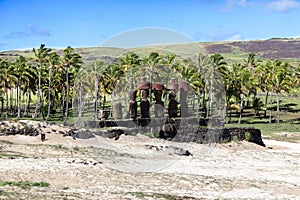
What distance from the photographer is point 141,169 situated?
29.9 m

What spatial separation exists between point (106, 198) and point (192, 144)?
2376 centimetres

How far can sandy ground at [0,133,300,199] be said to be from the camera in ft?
75.3

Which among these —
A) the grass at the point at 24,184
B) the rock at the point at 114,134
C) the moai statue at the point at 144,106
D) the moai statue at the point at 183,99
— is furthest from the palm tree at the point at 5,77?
the grass at the point at 24,184

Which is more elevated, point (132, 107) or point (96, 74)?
point (96, 74)

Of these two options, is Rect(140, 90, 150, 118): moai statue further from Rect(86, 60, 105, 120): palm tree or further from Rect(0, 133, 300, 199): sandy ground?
Rect(86, 60, 105, 120): palm tree

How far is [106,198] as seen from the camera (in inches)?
789

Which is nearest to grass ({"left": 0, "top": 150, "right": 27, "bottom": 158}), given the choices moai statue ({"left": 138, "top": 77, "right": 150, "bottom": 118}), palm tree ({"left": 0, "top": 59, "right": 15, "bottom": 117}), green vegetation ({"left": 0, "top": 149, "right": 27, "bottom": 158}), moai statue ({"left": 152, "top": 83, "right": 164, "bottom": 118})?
green vegetation ({"left": 0, "top": 149, "right": 27, "bottom": 158})

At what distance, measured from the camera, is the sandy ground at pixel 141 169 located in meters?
23.0

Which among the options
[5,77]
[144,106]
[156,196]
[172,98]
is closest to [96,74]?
[172,98]

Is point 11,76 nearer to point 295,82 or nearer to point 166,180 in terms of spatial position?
point 295,82

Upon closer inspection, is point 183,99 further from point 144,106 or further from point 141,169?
point 141,169

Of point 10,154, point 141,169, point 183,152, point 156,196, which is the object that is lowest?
point 183,152

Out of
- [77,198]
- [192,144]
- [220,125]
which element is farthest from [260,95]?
[77,198]

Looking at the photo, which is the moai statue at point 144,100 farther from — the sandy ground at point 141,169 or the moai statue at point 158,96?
the sandy ground at point 141,169
